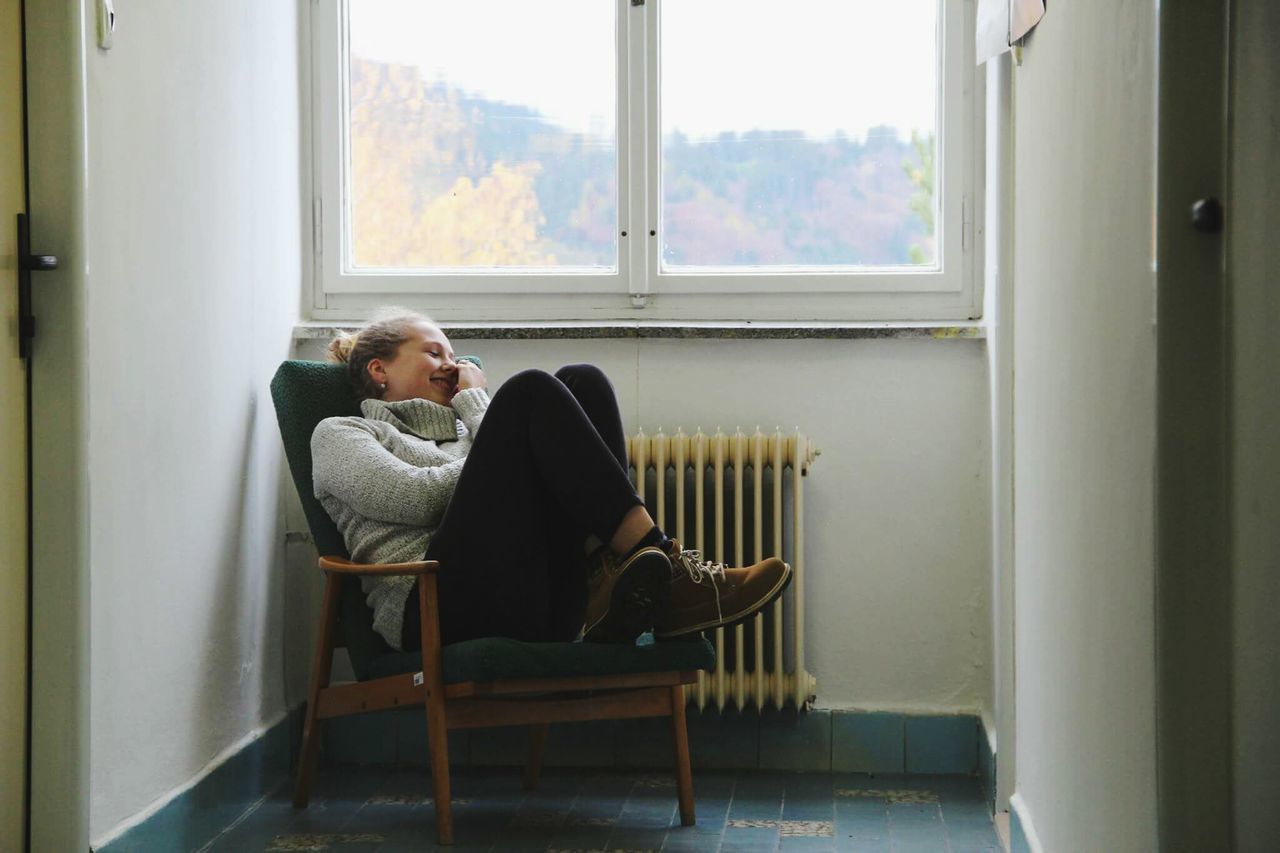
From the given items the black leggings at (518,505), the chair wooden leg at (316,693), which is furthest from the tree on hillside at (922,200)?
the chair wooden leg at (316,693)

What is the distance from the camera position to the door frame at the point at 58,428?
2043 millimetres

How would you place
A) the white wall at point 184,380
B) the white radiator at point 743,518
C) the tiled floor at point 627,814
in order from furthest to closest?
the white radiator at point 743,518 → the tiled floor at point 627,814 → the white wall at point 184,380

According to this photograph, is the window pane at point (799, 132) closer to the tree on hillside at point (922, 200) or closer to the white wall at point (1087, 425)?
the tree on hillside at point (922, 200)

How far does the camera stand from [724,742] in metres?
3.21

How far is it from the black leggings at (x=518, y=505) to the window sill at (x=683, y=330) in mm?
615

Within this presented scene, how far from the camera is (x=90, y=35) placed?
2188 millimetres

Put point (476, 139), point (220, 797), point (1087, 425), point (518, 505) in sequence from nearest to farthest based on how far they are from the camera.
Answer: point (1087, 425) < point (518, 505) < point (220, 797) < point (476, 139)

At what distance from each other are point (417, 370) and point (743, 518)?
2.79 ft

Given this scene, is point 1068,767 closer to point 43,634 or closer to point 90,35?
point 43,634

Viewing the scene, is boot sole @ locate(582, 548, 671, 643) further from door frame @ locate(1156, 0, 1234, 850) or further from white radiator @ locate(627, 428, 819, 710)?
door frame @ locate(1156, 0, 1234, 850)

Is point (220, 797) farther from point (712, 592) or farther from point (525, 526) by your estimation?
point (712, 592)

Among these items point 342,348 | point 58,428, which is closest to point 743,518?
point 342,348

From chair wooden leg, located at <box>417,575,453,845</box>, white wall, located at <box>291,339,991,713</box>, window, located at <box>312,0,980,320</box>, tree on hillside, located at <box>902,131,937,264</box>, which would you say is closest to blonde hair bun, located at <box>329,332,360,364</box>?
window, located at <box>312,0,980,320</box>

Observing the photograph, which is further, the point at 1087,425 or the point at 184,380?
the point at 184,380
